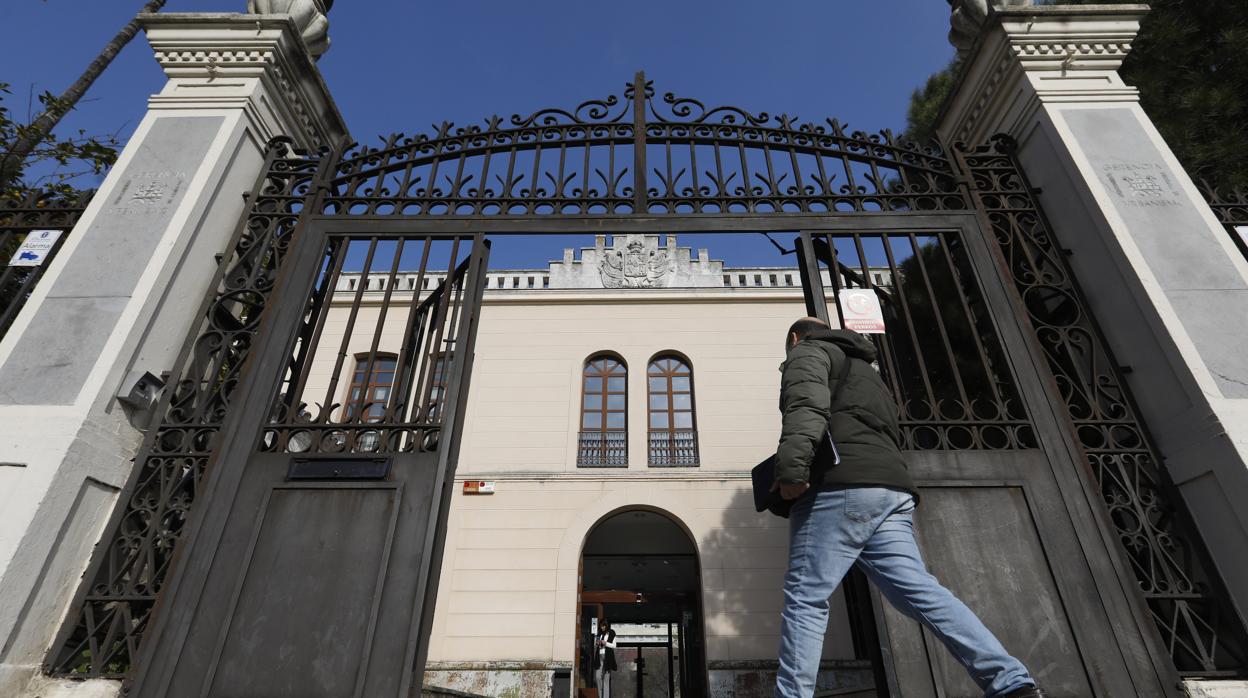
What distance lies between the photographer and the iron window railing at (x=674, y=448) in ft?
37.1

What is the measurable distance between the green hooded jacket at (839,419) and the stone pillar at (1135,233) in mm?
1589

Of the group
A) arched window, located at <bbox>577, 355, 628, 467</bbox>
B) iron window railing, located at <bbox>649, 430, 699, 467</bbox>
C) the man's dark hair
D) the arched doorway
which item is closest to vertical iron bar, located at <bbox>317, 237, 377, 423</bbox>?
the man's dark hair

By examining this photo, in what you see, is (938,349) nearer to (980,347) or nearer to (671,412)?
(980,347)

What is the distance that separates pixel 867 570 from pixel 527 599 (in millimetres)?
8579

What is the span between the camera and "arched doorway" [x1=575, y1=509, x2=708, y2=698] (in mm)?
10875

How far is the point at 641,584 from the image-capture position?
14.6 metres

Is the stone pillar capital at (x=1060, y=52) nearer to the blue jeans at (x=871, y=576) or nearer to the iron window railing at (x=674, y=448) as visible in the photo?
the blue jeans at (x=871, y=576)

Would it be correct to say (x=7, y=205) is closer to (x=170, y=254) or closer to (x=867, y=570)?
(x=170, y=254)

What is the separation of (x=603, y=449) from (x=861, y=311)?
8.15 metres

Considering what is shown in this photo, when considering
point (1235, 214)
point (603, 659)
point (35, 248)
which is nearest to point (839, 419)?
point (1235, 214)

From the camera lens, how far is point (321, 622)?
2867 mm

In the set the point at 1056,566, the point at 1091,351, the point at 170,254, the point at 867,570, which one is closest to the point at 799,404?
the point at 867,570

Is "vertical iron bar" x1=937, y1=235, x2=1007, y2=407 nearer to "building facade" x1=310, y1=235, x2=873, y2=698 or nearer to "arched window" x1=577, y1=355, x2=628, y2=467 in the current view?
"building facade" x1=310, y1=235, x2=873, y2=698

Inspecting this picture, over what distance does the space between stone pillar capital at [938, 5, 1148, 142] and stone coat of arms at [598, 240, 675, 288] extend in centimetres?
923
